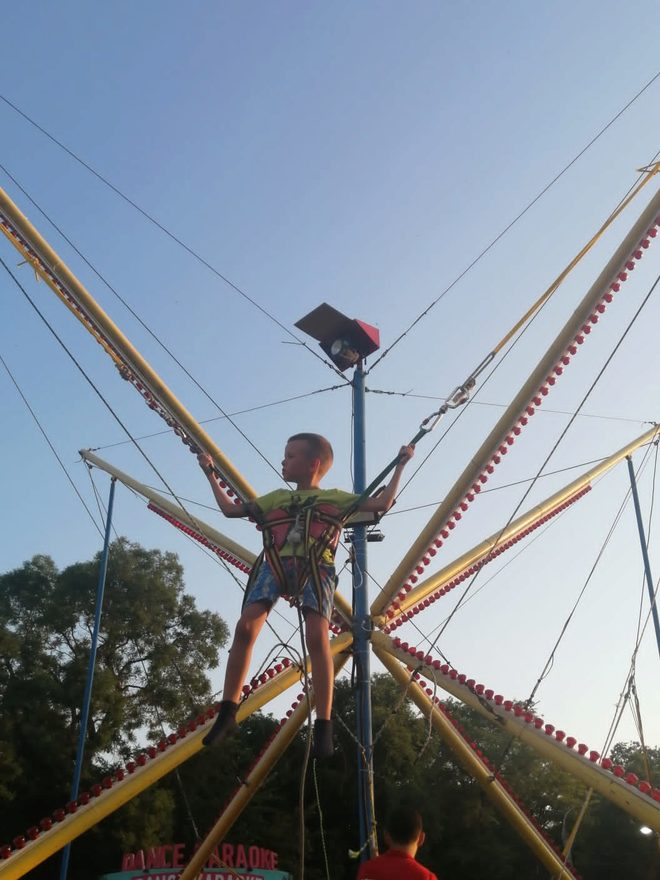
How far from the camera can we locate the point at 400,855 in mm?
3539

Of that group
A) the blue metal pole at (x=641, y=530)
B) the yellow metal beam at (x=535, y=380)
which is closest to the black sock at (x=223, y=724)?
the yellow metal beam at (x=535, y=380)

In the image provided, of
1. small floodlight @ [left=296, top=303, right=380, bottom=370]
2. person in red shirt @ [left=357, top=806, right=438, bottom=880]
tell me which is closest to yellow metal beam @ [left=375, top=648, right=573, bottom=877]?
small floodlight @ [left=296, top=303, right=380, bottom=370]

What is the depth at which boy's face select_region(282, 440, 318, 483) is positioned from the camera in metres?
5.07

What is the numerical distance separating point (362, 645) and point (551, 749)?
2169mm

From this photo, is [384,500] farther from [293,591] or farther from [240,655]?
[240,655]

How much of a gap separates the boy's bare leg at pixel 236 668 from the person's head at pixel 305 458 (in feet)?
2.76

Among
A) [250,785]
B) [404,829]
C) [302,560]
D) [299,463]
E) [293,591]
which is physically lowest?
[404,829]

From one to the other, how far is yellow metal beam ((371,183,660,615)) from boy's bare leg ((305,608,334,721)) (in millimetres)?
3638

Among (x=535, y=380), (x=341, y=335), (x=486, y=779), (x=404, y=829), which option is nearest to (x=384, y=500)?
(x=404, y=829)

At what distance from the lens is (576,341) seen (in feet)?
24.7

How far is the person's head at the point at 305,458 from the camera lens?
507cm

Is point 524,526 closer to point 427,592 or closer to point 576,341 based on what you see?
point 427,592

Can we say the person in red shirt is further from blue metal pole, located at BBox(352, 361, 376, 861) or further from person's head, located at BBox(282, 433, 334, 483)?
blue metal pole, located at BBox(352, 361, 376, 861)

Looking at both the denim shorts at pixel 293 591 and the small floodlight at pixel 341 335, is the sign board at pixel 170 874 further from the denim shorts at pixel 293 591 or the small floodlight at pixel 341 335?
the denim shorts at pixel 293 591
